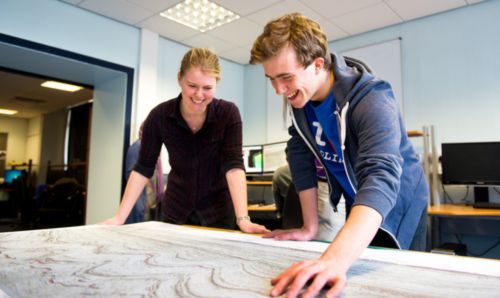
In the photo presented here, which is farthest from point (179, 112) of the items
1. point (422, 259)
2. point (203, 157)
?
point (422, 259)

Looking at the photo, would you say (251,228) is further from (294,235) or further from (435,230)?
(435,230)

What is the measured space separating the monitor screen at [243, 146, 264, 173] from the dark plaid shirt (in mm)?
2327

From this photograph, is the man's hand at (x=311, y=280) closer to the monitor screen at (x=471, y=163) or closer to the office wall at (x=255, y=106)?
the monitor screen at (x=471, y=163)

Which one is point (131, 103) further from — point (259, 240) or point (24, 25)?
point (259, 240)

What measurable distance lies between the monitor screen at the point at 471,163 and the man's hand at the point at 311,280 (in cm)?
263

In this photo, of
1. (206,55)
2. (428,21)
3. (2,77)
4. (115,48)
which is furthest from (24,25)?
(428,21)

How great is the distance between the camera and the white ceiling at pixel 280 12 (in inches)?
117

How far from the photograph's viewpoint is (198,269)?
0.58m

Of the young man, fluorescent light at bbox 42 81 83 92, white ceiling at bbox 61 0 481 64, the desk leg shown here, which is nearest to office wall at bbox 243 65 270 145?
white ceiling at bbox 61 0 481 64

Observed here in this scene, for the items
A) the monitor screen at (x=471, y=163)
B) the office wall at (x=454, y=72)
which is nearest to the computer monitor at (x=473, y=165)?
the monitor screen at (x=471, y=163)

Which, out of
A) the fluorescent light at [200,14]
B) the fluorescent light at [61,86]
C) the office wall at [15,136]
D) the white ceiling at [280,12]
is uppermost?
the fluorescent light at [200,14]

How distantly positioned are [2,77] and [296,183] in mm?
5172

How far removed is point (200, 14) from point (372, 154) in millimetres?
2997

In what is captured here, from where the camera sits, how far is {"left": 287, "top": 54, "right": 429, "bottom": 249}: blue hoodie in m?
0.66
